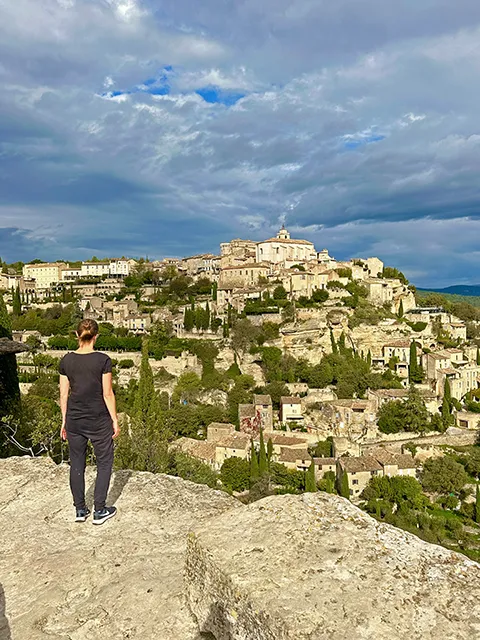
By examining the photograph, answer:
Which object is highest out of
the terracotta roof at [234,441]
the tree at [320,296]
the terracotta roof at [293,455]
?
the tree at [320,296]

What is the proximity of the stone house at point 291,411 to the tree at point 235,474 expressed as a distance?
332 inches

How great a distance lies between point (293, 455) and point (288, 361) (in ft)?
44.3

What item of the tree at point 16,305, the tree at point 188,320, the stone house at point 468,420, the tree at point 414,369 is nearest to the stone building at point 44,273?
the tree at point 16,305

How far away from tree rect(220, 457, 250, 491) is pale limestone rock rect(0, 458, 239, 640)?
23.6 m

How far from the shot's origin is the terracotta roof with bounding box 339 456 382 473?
29188 mm

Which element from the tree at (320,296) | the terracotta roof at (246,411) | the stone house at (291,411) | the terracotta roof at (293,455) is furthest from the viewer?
the tree at (320,296)

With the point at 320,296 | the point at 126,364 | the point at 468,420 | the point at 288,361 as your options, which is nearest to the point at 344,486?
the point at 468,420

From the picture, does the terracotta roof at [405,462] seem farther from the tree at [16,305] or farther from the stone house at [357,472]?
the tree at [16,305]

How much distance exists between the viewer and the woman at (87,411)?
412 cm

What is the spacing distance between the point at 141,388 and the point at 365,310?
3629cm

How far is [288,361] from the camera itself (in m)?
43.1

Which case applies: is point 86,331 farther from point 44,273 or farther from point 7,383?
point 44,273

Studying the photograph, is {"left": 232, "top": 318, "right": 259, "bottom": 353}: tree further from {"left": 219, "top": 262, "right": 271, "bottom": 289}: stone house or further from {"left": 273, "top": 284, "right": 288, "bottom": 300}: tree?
{"left": 219, "top": 262, "right": 271, "bottom": 289}: stone house

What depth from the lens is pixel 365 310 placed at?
52750 millimetres
